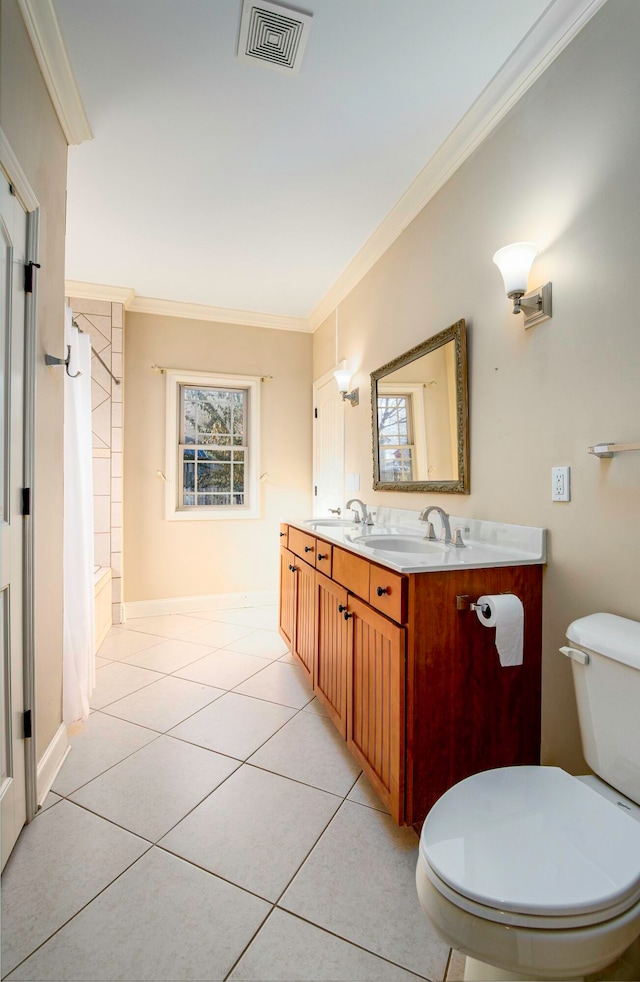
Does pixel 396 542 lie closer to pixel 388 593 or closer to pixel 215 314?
pixel 388 593

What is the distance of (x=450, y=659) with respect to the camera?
4.51ft

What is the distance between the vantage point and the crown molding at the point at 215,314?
3719 mm

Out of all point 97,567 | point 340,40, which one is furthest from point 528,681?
point 97,567

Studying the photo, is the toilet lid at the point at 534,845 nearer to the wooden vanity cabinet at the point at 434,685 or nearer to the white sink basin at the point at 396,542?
the wooden vanity cabinet at the point at 434,685

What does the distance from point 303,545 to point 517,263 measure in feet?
5.31

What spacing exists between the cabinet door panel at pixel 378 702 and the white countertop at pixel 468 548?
0.20 meters

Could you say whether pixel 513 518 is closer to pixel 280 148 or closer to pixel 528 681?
pixel 528 681

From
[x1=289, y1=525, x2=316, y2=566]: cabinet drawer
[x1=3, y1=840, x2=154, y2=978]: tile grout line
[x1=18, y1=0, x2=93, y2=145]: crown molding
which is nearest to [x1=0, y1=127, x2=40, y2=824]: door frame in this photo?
[x1=3, y1=840, x2=154, y2=978]: tile grout line

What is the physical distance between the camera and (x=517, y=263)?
1.53 metres

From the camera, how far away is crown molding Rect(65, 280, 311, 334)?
11.4 ft

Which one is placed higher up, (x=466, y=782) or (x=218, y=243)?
(x=218, y=243)

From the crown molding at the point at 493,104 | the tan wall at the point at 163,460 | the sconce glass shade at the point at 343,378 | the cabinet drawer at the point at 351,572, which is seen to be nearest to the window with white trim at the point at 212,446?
the tan wall at the point at 163,460

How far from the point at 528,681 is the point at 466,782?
58cm

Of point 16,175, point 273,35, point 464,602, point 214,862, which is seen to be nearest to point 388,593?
point 464,602
